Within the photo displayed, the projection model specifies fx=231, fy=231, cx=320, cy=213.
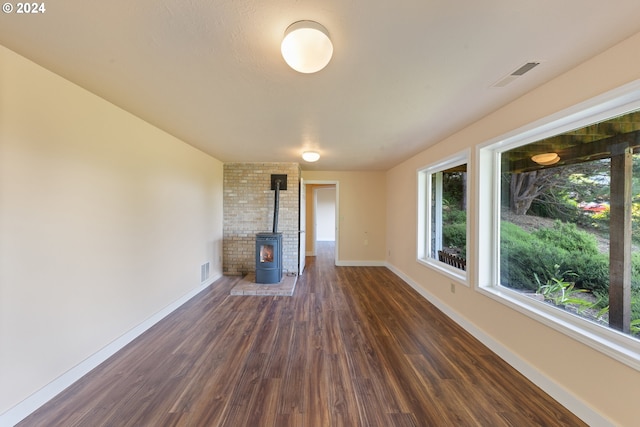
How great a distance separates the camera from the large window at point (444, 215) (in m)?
3.04

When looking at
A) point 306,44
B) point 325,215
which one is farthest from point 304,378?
point 325,215

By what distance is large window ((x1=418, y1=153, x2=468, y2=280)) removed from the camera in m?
3.04

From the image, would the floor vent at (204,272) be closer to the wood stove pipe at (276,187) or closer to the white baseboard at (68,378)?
the white baseboard at (68,378)

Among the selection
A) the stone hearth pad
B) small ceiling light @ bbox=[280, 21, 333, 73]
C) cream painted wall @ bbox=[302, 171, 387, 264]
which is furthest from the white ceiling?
cream painted wall @ bbox=[302, 171, 387, 264]

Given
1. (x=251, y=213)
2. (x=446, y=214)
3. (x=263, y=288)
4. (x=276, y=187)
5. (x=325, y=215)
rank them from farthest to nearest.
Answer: (x=325, y=215)
(x=251, y=213)
(x=276, y=187)
(x=263, y=288)
(x=446, y=214)

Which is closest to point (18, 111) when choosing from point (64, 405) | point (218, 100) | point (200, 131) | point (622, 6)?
point (218, 100)

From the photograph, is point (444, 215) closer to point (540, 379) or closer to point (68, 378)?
point (540, 379)

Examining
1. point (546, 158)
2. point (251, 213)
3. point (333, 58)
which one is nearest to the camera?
point (333, 58)

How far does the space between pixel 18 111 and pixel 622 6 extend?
346 centimetres

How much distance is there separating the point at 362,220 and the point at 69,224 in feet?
16.5

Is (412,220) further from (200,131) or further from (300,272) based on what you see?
(200,131)

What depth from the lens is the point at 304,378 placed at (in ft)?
6.18

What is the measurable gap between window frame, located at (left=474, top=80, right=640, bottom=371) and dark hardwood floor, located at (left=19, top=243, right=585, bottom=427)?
56cm

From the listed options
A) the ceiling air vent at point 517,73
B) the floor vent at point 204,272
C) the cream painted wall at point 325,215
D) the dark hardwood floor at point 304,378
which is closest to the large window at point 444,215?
the dark hardwood floor at point 304,378
